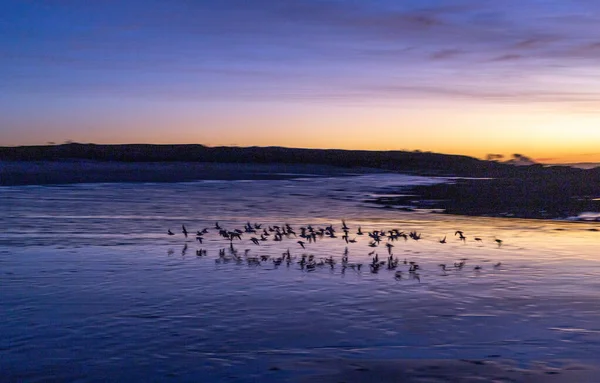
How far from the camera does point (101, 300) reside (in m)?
8.09

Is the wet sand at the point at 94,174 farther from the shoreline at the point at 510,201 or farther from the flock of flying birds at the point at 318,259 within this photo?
the flock of flying birds at the point at 318,259

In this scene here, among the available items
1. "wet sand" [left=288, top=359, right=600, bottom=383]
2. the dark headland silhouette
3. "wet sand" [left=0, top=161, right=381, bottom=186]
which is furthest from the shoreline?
"wet sand" [left=0, top=161, right=381, bottom=186]

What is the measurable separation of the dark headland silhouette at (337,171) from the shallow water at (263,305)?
9.35 m

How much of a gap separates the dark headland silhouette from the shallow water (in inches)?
368

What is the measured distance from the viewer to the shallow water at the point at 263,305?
6.20m

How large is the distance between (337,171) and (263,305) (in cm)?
5486

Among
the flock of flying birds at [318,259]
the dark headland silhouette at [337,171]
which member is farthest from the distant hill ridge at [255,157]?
the flock of flying birds at [318,259]

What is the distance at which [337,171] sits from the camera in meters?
62.7

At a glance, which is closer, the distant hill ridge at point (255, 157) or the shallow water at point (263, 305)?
the shallow water at point (263, 305)

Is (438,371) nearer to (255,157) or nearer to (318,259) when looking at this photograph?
(318,259)

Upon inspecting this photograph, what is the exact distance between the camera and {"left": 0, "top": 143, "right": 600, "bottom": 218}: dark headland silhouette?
24094mm

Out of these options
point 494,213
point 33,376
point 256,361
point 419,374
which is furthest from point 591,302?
point 494,213

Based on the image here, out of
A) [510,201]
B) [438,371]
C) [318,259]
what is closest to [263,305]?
[438,371]

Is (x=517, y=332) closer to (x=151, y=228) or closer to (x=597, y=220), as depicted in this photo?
(x=151, y=228)
